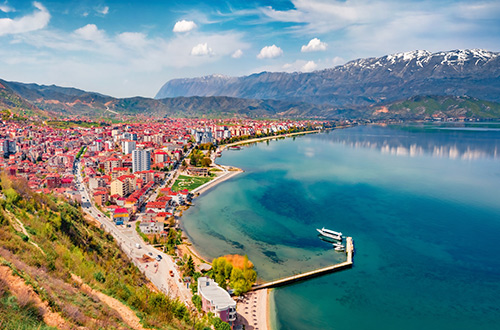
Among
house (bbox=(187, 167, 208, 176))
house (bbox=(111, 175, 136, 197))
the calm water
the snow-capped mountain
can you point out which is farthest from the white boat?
the snow-capped mountain

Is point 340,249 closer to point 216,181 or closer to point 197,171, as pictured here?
point 216,181

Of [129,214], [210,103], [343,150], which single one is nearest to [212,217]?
[129,214]

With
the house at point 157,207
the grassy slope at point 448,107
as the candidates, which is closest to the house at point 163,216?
the house at point 157,207

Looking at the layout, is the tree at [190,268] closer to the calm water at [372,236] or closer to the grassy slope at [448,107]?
the calm water at [372,236]

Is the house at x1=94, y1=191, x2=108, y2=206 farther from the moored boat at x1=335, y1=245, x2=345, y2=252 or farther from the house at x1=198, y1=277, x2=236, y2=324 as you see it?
the moored boat at x1=335, y1=245, x2=345, y2=252

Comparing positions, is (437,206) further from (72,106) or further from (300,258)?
(72,106)

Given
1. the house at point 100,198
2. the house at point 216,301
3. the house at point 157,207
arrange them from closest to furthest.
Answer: the house at point 216,301, the house at point 157,207, the house at point 100,198
